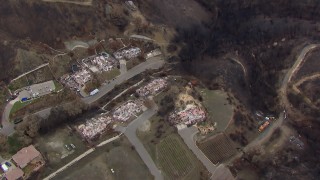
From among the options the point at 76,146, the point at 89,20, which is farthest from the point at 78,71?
the point at 76,146

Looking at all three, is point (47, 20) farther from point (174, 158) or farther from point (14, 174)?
point (174, 158)

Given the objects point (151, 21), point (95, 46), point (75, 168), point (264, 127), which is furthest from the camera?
point (151, 21)

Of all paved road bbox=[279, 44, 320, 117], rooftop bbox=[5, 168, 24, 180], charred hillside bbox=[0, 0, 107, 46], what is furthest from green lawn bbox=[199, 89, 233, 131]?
rooftop bbox=[5, 168, 24, 180]

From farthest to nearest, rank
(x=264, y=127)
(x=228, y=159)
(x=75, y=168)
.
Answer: (x=264, y=127) < (x=228, y=159) < (x=75, y=168)

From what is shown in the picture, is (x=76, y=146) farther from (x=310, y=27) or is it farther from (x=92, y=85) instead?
(x=310, y=27)

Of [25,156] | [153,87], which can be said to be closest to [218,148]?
A: [153,87]

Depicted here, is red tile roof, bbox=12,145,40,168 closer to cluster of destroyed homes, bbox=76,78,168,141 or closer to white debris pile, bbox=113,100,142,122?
cluster of destroyed homes, bbox=76,78,168,141
